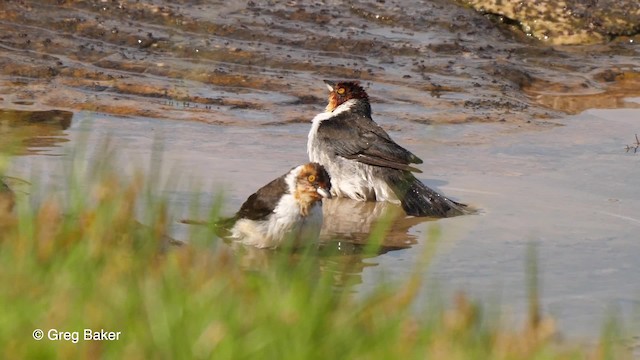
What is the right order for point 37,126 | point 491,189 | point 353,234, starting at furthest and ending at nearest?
point 37,126
point 491,189
point 353,234

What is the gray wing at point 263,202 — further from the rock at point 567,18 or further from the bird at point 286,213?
the rock at point 567,18

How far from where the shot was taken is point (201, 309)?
14.9ft

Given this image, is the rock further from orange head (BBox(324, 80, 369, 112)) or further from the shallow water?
orange head (BBox(324, 80, 369, 112))

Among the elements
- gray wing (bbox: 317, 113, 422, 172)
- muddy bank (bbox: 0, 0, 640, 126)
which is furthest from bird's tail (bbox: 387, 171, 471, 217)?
muddy bank (bbox: 0, 0, 640, 126)

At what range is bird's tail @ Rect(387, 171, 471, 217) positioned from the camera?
9711 mm


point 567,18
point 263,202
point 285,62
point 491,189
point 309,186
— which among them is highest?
point 567,18

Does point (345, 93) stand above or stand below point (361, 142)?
above

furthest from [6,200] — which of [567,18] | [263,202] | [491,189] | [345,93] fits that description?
[567,18]

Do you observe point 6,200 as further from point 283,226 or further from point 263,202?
point 263,202

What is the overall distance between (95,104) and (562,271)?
18.7ft

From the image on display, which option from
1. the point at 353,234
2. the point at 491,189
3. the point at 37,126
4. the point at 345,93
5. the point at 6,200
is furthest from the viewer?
the point at 37,126

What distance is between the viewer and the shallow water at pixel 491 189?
7.75 metres

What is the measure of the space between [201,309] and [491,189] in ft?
20.4

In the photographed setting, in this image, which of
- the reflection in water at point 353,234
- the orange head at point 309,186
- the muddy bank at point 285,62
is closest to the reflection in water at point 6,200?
the reflection in water at point 353,234
